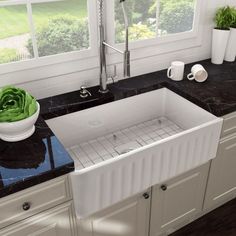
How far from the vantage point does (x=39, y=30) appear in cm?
161

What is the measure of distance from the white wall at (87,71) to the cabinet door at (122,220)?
74 cm

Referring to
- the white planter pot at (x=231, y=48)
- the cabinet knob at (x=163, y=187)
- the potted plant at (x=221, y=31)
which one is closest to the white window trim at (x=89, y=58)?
the potted plant at (x=221, y=31)

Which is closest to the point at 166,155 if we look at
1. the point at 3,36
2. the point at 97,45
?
the point at 97,45

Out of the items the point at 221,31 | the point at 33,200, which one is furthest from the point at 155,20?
the point at 33,200

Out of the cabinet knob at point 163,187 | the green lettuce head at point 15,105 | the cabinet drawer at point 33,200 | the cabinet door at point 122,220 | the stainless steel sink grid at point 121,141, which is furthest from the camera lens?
the stainless steel sink grid at point 121,141

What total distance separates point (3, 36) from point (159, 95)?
3.19ft

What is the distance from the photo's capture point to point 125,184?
138 cm

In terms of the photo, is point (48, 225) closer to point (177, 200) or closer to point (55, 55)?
point (177, 200)

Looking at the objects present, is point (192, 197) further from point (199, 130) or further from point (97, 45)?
point (97, 45)

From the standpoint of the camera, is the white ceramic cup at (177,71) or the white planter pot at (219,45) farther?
the white planter pot at (219,45)

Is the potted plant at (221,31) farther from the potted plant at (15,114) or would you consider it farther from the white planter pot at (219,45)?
the potted plant at (15,114)

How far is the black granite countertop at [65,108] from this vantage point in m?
1.13

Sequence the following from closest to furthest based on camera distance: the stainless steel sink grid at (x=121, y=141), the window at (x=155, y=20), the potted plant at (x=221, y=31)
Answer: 1. the stainless steel sink grid at (x=121, y=141)
2. the window at (x=155, y=20)
3. the potted plant at (x=221, y=31)

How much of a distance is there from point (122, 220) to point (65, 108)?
0.66 metres
